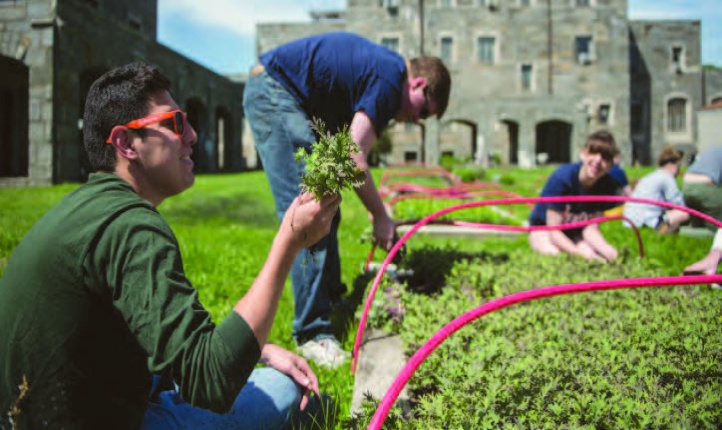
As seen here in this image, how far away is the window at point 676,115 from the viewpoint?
3719 cm

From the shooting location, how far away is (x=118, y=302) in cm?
128

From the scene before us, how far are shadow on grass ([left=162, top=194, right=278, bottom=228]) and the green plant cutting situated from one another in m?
6.68

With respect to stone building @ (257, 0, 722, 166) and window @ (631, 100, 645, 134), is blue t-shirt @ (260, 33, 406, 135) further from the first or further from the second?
window @ (631, 100, 645, 134)

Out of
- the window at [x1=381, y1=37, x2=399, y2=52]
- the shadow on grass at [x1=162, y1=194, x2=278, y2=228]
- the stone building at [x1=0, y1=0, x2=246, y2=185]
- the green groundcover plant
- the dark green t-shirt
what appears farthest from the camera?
the window at [x1=381, y1=37, x2=399, y2=52]

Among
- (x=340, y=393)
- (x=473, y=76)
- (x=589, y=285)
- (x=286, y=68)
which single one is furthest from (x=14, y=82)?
(x=473, y=76)

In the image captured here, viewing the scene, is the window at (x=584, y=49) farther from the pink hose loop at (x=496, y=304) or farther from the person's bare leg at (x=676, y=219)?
the pink hose loop at (x=496, y=304)

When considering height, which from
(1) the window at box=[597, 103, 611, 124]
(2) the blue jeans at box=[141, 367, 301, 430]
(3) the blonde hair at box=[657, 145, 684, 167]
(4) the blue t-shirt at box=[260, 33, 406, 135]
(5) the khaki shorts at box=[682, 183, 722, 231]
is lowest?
(2) the blue jeans at box=[141, 367, 301, 430]

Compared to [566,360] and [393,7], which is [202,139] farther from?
[566,360]

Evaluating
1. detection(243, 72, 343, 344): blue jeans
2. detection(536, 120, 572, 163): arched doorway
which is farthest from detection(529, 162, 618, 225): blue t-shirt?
detection(536, 120, 572, 163): arched doorway

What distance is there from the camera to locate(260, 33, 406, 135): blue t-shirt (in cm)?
295

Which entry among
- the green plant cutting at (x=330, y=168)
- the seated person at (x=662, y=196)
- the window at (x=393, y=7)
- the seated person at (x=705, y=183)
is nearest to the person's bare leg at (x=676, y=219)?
the seated person at (x=662, y=196)

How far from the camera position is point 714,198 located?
430 centimetres

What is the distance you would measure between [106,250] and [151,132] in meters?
0.41

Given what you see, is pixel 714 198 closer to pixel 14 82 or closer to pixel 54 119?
pixel 54 119
